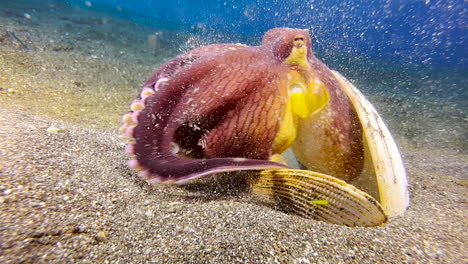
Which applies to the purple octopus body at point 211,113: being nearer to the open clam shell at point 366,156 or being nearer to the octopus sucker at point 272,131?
the octopus sucker at point 272,131

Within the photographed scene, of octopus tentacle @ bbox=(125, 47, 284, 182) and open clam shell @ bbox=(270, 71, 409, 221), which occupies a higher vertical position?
octopus tentacle @ bbox=(125, 47, 284, 182)

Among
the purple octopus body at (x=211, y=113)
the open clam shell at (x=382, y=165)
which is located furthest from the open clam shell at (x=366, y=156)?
the purple octopus body at (x=211, y=113)

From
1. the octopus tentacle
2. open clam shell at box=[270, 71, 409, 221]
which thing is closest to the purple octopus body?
the octopus tentacle

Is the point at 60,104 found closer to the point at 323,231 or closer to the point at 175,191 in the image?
the point at 175,191

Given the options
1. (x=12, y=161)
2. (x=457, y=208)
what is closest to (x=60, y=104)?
(x=12, y=161)

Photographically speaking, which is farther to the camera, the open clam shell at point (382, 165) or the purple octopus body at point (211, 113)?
the open clam shell at point (382, 165)

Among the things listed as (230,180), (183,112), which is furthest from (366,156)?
(183,112)

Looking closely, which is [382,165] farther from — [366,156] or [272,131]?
[272,131]

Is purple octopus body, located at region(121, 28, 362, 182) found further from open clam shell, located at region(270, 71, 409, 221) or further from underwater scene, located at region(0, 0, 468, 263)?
open clam shell, located at region(270, 71, 409, 221)
